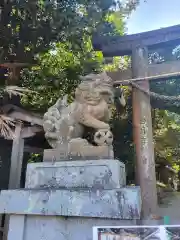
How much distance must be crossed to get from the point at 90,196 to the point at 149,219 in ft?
2.60

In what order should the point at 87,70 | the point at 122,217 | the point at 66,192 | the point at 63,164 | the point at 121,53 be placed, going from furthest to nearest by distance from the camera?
the point at 87,70 → the point at 121,53 → the point at 63,164 → the point at 66,192 → the point at 122,217

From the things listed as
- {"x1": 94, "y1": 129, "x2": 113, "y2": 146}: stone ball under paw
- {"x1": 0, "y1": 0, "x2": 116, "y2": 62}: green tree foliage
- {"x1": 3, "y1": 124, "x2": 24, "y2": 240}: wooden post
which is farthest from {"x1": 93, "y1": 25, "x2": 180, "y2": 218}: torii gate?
{"x1": 3, "y1": 124, "x2": 24, "y2": 240}: wooden post

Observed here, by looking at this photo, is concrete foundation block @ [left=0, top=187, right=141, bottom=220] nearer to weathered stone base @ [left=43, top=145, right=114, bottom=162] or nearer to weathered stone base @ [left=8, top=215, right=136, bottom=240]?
weathered stone base @ [left=8, top=215, right=136, bottom=240]

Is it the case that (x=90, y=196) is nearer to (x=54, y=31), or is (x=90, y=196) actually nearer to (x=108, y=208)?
(x=108, y=208)

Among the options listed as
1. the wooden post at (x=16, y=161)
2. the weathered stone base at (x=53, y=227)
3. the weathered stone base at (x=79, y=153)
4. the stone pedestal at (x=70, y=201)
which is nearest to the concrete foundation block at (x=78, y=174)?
the stone pedestal at (x=70, y=201)

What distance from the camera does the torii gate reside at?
344cm

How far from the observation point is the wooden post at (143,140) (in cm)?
337

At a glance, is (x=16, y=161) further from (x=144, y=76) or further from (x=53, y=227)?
(x=144, y=76)

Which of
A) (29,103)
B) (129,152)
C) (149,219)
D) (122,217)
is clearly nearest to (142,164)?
(149,219)

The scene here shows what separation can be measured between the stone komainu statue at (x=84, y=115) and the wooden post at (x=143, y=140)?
457 millimetres

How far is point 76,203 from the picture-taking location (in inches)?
116

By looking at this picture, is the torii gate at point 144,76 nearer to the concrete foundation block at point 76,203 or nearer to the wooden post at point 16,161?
the concrete foundation block at point 76,203

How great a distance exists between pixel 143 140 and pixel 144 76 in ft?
3.28

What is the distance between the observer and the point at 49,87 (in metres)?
6.68
